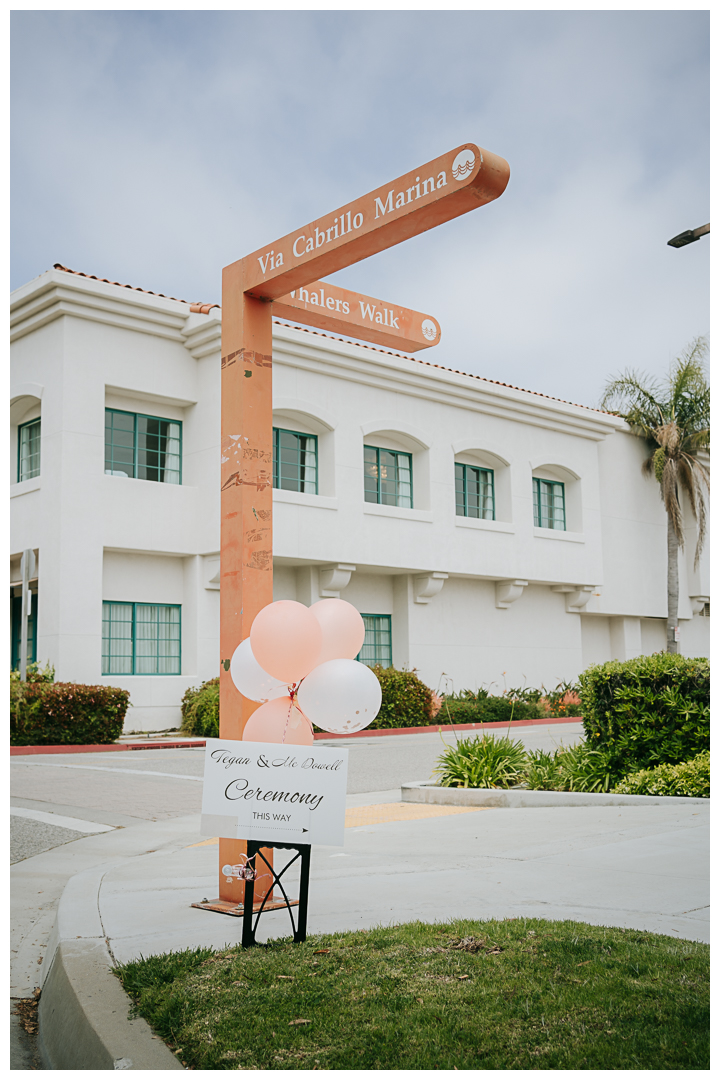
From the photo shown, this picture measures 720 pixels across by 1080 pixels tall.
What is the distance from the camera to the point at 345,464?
23.7 m

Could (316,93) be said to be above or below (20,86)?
above

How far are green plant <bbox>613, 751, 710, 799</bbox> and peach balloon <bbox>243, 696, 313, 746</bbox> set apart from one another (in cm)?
575

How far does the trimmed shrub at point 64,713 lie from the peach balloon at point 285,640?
14201 mm

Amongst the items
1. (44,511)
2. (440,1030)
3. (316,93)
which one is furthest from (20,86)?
(44,511)

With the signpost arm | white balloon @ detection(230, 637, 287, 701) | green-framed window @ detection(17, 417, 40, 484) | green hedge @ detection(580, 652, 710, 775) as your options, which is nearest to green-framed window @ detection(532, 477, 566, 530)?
green-framed window @ detection(17, 417, 40, 484)

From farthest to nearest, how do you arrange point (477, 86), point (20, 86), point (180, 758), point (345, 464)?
point (345, 464)
point (180, 758)
point (477, 86)
point (20, 86)

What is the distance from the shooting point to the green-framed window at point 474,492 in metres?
27.3

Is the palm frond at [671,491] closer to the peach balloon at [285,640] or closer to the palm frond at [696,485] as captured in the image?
the palm frond at [696,485]

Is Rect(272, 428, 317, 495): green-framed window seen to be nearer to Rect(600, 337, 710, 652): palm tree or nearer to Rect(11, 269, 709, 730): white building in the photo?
Rect(11, 269, 709, 730): white building

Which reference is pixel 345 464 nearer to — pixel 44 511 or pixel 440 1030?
pixel 44 511

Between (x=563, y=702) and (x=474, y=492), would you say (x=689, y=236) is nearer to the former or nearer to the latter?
(x=474, y=492)

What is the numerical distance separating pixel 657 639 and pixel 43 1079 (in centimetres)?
3173

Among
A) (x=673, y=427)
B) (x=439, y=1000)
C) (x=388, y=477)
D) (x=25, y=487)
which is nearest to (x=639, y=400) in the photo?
(x=673, y=427)

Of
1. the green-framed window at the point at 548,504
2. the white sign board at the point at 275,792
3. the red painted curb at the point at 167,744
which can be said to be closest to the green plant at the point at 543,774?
the red painted curb at the point at 167,744
